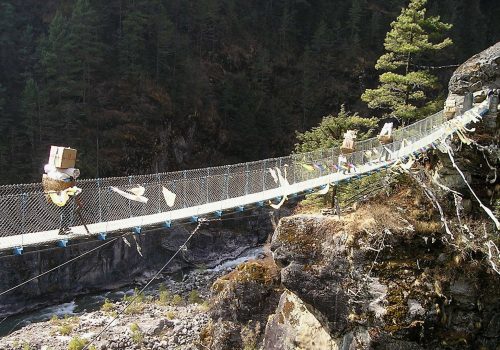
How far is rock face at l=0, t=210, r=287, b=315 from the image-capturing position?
55.7ft

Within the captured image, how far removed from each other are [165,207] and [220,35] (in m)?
25.2

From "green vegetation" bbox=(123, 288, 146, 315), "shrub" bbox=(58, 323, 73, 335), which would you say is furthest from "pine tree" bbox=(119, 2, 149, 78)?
"shrub" bbox=(58, 323, 73, 335)

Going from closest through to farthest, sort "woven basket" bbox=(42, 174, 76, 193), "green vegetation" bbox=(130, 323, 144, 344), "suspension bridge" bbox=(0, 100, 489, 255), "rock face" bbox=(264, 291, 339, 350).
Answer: "woven basket" bbox=(42, 174, 76, 193), "suspension bridge" bbox=(0, 100, 489, 255), "rock face" bbox=(264, 291, 339, 350), "green vegetation" bbox=(130, 323, 144, 344)

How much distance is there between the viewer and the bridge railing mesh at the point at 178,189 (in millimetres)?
7008

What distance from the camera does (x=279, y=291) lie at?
37.7ft

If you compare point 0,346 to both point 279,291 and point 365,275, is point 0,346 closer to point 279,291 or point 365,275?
point 279,291

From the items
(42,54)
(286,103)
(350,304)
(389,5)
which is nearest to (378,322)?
(350,304)

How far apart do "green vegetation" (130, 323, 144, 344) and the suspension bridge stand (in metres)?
5.79

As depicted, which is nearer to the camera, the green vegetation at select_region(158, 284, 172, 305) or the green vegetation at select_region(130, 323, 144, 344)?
the green vegetation at select_region(130, 323, 144, 344)

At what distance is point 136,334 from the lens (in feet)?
44.5

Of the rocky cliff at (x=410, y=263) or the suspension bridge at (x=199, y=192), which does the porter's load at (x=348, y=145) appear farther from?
the rocky cliff at (x=410, y=263)

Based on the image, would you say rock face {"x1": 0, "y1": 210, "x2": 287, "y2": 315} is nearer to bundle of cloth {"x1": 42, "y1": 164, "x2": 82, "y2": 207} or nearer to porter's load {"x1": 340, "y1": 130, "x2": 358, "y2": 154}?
porter's load {"x1": 340, "y1": 130, "x2": 358, "y2": 154}

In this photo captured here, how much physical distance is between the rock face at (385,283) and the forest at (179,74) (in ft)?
46.6

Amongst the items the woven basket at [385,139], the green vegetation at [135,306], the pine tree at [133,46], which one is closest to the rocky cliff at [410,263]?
the woven basket at [385,139]
